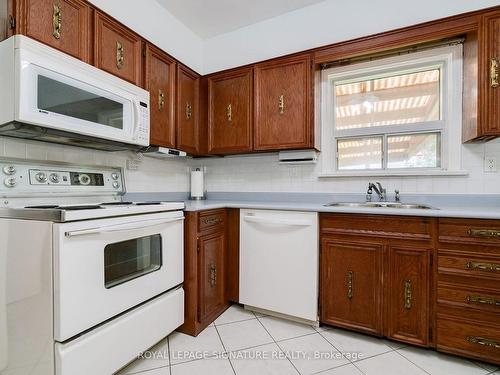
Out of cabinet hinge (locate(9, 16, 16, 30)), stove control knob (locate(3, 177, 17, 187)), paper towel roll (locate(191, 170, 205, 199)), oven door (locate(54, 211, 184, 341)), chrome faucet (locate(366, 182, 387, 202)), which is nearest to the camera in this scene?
oven door (locate(54, 211, 184, 341))

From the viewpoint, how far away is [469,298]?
145 centimetres

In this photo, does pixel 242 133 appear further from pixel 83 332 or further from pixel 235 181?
pixel 83 332

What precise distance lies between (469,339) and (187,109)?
253 centimetres

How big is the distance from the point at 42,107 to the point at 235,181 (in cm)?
174

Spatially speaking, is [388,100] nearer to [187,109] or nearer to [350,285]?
[350,285]

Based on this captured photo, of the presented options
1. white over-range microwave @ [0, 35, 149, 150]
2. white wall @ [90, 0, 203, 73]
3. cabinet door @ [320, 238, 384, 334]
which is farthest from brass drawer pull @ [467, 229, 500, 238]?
white wall @ [90, 0, 203, 73]

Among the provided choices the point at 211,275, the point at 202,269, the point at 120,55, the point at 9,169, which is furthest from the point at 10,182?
the point at 211,275

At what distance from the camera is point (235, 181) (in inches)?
106

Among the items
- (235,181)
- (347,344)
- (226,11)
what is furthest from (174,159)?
(347,344)

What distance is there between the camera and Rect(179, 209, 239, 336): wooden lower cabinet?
178 cm

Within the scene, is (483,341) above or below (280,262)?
below

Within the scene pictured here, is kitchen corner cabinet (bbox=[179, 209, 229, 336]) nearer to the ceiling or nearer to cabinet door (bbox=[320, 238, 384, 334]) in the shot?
cabinet door (bbox=[320, 238, 384, 334])

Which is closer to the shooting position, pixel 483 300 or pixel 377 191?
pixel 483 300

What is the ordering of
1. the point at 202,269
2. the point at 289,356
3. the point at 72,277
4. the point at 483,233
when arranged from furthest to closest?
1. the point at 202,269
2. the point at 289,356
3. the point at 483,233
4. the point at 72,277
